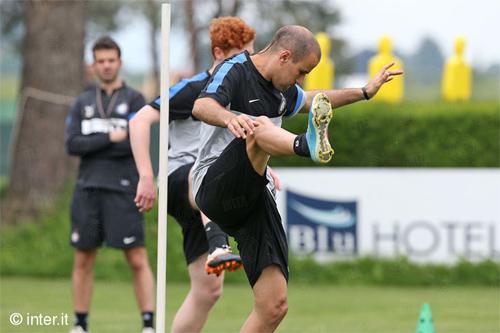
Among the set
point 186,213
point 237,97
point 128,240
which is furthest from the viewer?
point 128,240

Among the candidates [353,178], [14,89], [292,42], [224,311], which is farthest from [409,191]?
[14,89]

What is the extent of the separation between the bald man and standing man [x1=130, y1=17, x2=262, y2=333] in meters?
0.63

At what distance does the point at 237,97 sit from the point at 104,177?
3.42 m

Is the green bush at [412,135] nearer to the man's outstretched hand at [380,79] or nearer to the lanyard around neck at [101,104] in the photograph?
the lanyard around neck at [101,104]

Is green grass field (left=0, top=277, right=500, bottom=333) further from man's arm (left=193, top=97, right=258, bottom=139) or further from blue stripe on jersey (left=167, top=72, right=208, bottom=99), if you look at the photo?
man's arm (left=193, top=97, right=258, bottom=139)

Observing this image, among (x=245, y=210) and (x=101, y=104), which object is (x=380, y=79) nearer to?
(x=245, y=210)

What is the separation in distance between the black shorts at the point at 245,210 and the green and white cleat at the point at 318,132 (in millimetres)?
777

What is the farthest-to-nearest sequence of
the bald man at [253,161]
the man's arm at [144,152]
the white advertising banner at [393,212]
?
1. the white advertising banner at [393,212]
2. the man's arm at [144,152]
3. the bald man at [253,161]

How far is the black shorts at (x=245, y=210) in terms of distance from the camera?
6574 millimetres

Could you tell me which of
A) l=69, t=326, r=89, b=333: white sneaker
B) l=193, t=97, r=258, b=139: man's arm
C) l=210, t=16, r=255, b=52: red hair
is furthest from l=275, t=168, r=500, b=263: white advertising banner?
l=193, t=97, r=258, b=139: man's arm

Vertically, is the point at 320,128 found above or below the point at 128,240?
above

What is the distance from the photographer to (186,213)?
816 centimetres

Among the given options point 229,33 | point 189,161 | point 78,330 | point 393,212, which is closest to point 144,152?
point 189,161

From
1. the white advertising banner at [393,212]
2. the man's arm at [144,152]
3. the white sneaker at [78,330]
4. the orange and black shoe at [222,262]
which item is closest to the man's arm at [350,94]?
the orange and black shoe at [222,262]
